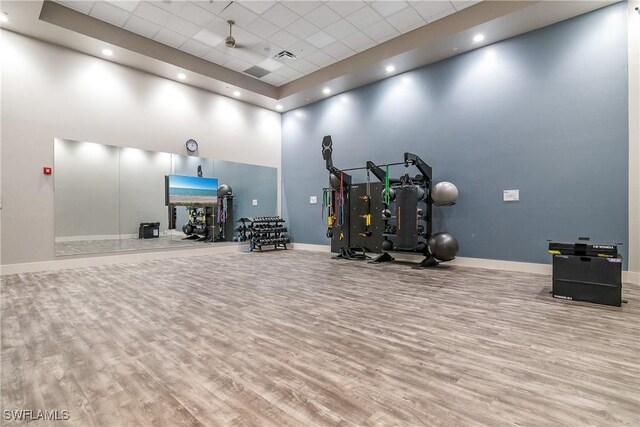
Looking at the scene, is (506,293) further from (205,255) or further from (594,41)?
(205,255)

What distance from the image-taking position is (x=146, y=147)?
661 centimetres

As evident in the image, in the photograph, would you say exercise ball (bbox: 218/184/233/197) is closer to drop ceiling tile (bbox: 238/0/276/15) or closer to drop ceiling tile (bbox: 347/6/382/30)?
drop ceiling tile (bbox: 238/0/276/15)

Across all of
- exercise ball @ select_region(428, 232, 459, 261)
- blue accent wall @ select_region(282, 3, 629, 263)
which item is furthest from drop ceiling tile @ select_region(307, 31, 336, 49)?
exercise ball @ select_region(428, 232, 459, 261)

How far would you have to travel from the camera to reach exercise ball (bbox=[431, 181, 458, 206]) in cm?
545

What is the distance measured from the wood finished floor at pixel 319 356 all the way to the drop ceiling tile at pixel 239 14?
4562mm

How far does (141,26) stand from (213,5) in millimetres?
1614

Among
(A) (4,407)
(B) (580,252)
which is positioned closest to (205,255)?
(A) (4,407)

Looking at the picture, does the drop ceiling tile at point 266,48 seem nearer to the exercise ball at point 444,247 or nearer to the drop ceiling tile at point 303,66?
the drop ceiling tile at point 303,66

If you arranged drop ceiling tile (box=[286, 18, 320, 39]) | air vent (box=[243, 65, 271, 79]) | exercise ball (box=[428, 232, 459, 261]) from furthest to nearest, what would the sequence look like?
air vent (box=[243, 65, 271, 79])
drop ceiling tile (box=[286, 18, 320, 39])
exercise ball (box=[428, 232, 459, 261])

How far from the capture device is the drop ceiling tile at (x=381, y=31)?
18.4 feet

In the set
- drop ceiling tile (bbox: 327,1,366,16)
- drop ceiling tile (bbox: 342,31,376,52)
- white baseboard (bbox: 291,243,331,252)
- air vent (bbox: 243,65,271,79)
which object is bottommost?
white baseboard (bbox: 291,243,331,252)

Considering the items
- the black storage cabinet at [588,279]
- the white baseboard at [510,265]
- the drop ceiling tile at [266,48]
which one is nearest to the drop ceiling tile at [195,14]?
the drop ceiling tile at [266,48]

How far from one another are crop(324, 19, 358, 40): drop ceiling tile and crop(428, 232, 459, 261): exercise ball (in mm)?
4181

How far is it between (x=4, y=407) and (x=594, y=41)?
744 cm
